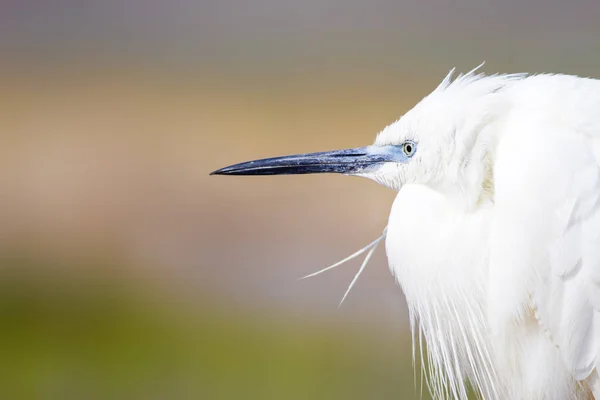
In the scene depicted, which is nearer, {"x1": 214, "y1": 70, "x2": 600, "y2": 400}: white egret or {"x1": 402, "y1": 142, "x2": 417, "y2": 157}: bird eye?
{"x1": 214, "y1": 70, "x2": 600, "y2": 400}: white egret

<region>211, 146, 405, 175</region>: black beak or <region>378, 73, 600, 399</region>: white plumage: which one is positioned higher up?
<region>211, 146, 405, 175</region>: black beak

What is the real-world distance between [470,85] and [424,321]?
0.38 m

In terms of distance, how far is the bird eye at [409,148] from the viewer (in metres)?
1.03

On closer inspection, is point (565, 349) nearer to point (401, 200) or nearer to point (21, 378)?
point (401, 200)

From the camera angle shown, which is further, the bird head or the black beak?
the black beak

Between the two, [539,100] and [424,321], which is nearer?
[539,100]

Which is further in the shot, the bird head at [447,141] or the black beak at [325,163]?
the black beak at [325,163]

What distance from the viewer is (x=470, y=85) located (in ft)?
3.28

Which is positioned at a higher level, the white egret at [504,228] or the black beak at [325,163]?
the black beak at [325,163]

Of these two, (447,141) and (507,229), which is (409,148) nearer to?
(447,141)

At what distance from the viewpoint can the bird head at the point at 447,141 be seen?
3.13ft

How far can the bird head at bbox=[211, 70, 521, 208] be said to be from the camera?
0.96 m

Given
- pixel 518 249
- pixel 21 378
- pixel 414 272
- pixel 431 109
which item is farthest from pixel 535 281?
pixel 21 378

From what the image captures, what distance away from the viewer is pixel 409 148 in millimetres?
1050
